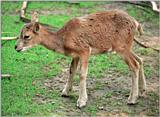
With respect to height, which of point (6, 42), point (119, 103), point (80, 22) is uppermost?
point (80, 22)

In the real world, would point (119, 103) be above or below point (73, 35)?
below

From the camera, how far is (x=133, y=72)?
7.41 m

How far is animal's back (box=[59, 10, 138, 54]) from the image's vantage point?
7.24m

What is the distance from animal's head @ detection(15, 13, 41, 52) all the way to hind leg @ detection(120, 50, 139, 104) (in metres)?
1.54

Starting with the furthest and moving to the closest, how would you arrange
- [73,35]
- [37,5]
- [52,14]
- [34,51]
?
[37,5] → [52,14] → [34,51] → [73,35]

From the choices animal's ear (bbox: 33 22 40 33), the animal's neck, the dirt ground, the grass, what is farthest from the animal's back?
the grass

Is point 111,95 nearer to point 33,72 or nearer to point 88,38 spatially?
point 88,38

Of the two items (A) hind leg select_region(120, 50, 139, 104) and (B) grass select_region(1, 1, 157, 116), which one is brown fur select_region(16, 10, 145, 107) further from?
(B) grass select_region(1, 1, 157, 116)

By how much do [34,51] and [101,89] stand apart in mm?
2723

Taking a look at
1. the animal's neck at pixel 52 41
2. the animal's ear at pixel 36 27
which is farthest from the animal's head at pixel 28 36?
the animal's neck at pixel 52 41

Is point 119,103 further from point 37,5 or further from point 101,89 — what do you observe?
point 37,5

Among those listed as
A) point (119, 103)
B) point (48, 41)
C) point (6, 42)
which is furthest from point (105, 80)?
point (6, 42)

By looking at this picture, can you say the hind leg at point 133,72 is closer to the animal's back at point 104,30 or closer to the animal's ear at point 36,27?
the animal's back at point 104,30

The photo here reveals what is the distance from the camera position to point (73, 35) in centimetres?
711
